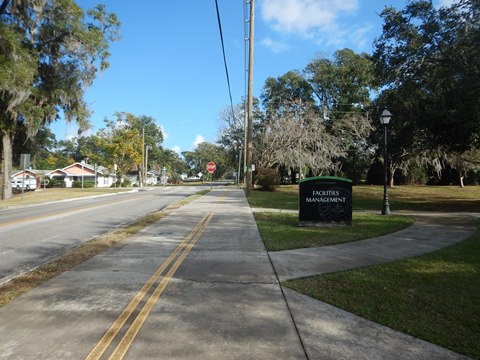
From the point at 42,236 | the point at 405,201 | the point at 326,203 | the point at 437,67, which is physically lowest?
the point at 42,236

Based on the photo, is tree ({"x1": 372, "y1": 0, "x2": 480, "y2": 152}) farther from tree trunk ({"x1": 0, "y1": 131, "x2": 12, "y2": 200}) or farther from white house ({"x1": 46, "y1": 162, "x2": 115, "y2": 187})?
white house ({"x1": 46, "y1": 162, "x2": 115, "y2": 187})

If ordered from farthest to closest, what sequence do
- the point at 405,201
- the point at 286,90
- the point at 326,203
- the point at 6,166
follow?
the point at 286,90 < the point at 6,166 < the point at 405,201 < the point at 326,203

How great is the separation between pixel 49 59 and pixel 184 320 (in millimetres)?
29882

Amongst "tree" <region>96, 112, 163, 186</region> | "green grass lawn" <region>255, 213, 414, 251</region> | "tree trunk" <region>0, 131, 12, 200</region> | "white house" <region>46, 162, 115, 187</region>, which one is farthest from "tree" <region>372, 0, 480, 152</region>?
"white house" <region>46, 162, 115, 187</region>

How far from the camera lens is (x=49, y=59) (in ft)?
94.7

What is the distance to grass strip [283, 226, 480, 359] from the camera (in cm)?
410

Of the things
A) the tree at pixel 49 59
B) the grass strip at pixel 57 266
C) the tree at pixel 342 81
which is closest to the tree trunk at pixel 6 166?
the tree at pixel 49 59

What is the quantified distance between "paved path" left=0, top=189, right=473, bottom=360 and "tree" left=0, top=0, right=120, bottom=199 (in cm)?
2248

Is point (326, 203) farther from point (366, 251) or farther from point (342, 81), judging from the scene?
point (342, 81)

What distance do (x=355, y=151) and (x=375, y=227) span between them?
39.8m

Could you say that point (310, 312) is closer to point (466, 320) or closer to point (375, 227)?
point (466, 320)

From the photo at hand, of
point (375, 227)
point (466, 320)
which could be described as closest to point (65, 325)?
point (466, 320)

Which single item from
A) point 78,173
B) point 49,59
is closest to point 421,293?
point 49,59

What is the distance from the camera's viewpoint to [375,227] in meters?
11.6
